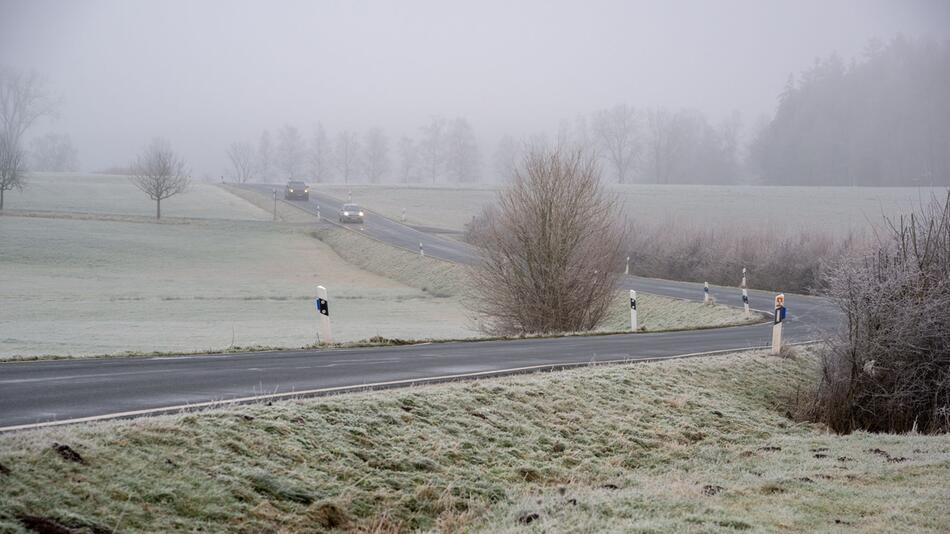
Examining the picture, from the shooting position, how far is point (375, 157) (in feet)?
514

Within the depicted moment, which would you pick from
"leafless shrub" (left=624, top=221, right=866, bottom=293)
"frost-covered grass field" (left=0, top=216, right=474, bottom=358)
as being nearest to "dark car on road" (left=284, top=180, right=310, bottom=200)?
"frost-covered grass field" (left=0, top=216, right=474, bottom=358)

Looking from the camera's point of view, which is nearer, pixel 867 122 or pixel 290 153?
pixel 867 122

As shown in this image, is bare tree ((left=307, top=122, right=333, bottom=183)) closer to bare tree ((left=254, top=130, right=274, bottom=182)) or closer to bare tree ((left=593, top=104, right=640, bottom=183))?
bare tree ((left=254, top=130, right=274, bottom=182))

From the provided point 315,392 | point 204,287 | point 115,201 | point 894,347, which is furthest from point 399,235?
point 315,392

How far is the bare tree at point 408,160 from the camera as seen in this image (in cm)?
16412

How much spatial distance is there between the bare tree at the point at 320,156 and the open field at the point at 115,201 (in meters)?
55.4

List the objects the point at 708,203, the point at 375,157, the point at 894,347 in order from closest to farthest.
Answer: the point at 894,347, the point at 708,203, the point at 375,157

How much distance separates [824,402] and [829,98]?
10106 cm

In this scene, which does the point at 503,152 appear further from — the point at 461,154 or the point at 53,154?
the point at 53,154

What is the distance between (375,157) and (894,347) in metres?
146

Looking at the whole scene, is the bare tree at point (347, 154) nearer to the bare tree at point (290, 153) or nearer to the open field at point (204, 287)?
the bare tree at point (290, 153)

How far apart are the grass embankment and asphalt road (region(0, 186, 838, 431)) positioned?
4.53 feet

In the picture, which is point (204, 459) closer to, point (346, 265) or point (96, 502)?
point (96, 502)

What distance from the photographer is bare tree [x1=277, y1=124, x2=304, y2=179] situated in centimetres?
15725
